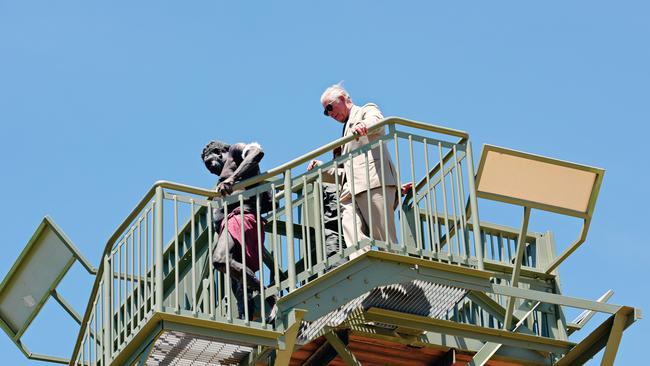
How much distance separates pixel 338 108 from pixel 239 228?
1896mm

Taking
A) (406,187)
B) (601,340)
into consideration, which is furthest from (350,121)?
(601,340)

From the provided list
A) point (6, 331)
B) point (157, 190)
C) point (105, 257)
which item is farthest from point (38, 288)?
point (157, 190)

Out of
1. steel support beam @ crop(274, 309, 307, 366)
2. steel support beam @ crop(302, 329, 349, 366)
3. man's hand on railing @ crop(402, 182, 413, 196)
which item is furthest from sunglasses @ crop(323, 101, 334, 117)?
steel support beam @ crop(274, 309, 307, 366)

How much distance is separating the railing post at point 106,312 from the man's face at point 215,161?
130 cm

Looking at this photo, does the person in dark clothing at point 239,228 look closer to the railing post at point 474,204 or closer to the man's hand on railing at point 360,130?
the man's hand on railing at point 360,130

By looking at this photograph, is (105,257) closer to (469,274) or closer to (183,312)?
(183,312)

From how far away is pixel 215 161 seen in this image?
1719 centimetres

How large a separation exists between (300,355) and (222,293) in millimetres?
1146

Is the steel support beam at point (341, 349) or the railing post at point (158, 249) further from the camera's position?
the steel support beam at point (341, 349)

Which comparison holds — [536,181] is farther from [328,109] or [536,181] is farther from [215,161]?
[215,161]

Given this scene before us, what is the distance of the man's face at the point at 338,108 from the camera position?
1742 centimetres

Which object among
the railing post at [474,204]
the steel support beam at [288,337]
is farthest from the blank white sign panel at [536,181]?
the steel support beam at [288,337]

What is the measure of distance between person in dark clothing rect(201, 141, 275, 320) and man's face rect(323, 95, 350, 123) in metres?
1.08

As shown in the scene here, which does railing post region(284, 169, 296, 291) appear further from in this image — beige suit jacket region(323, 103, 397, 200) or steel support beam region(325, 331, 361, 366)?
steel support beam region(325, 331, 361, 366)
